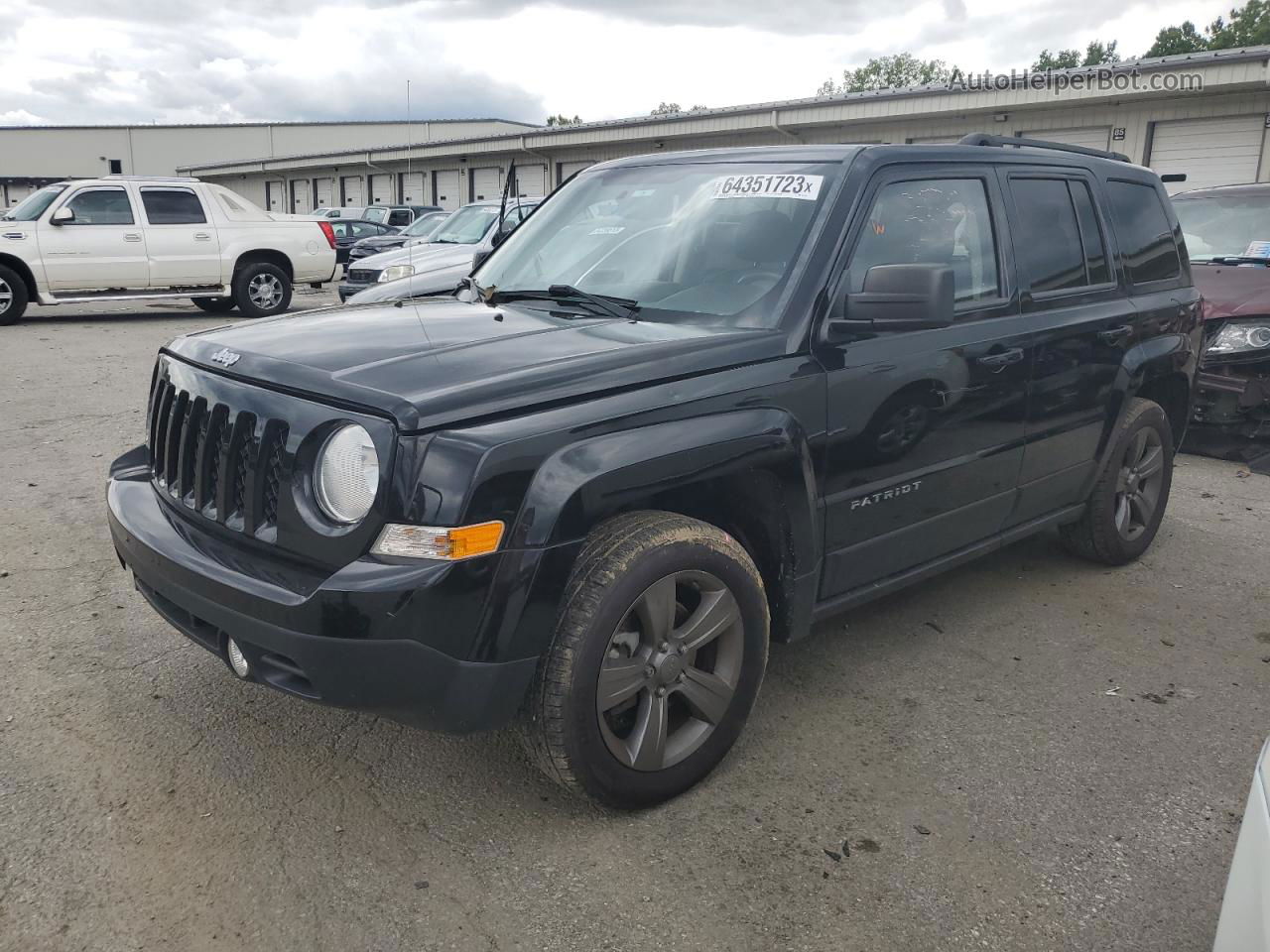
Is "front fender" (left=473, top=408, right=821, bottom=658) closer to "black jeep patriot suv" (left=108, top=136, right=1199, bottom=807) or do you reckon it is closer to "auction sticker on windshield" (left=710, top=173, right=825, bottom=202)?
"black jeep patriot suv" (left=108, top=136, right=1199, bottom=807)

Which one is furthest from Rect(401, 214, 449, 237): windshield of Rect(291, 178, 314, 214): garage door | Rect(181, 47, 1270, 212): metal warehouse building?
Rect(291, 178, 314, 214): garage door

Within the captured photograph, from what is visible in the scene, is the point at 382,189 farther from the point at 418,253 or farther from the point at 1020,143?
the point at 1020,143

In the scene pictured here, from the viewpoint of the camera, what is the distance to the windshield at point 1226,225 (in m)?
7.88

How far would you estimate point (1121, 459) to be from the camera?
15.1 feet

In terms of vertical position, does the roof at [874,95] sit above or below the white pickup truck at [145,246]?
above

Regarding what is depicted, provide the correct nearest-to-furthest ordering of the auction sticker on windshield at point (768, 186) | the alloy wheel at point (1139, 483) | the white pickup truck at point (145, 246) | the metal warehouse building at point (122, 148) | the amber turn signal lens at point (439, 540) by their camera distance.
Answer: the amber turn signal lens at point (439, 540)
the auction sticker on windshield at point (768, 186)
the alloy wheel at point (1139, 483)
the white pickup truck at point (145, 246)
the metal warehouse building at point (122, 148)

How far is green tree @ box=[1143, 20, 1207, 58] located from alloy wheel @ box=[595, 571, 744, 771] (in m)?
70.1

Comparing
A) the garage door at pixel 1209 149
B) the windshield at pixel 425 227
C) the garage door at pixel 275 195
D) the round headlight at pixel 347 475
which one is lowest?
the garage door at pixel 275 195

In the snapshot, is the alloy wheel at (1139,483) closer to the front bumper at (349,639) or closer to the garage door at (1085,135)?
the front bumper at (349,639)

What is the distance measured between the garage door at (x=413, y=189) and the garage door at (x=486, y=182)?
398cm

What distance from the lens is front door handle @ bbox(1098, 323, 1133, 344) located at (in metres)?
4.21

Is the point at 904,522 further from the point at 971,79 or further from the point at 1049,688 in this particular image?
the point at 971,79

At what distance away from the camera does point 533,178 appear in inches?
1196

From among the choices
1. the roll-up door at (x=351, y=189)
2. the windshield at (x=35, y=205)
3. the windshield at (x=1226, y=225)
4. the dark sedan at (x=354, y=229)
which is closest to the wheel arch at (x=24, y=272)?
the windshield at (x=35, y=205)
